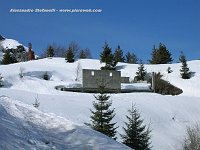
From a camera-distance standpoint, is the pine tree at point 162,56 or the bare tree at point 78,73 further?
the pine tree at point 162,56

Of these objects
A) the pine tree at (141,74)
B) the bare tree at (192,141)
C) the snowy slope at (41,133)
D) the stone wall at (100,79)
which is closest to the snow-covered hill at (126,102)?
the bare tree at (192,141)

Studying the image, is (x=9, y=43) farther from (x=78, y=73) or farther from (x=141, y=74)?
(x=141, y=74)

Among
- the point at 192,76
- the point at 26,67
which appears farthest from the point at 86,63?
the point at 192,76

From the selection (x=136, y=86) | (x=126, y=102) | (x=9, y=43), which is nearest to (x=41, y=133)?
(x=126, y=102)

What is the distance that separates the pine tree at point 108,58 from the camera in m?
69.9

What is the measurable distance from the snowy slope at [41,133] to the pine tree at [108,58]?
5733 centimetres

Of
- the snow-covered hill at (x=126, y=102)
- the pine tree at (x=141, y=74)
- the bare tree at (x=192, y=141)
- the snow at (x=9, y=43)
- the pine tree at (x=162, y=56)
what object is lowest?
the bare tree at (x=192, y=141)

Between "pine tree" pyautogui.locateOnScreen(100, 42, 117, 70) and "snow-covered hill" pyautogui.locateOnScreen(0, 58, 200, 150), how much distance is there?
12.3 feet

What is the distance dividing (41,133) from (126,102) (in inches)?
1277

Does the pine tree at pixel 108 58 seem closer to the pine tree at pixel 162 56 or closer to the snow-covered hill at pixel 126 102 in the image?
the snow-covered hill at pixel 126 102

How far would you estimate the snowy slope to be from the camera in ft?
29.1

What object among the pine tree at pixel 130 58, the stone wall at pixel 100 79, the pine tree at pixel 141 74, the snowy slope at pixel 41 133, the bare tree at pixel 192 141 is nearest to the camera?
the snowy slope at pixel 41 133

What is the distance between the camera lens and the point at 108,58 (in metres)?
70.7

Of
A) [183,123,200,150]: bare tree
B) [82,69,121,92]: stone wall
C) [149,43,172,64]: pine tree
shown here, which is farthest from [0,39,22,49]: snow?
[183,123,200,150]: bare tree
